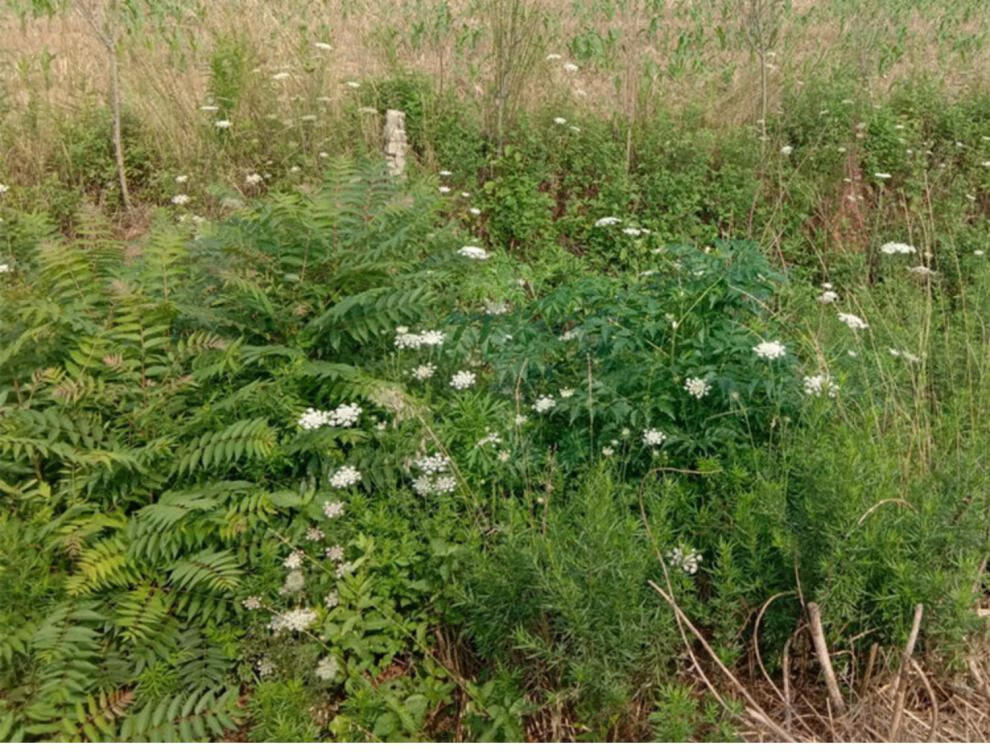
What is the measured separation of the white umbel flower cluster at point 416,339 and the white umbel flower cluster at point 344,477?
23.4 inches

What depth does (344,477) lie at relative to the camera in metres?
3.05

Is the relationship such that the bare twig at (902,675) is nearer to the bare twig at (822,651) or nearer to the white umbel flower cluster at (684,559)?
the bare twig at (822,651)

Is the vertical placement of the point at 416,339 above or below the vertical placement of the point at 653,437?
above

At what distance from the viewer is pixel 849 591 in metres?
2.60

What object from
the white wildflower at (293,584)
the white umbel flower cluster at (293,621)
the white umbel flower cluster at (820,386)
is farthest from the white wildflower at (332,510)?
the white umbel flower cluster at (820,386)

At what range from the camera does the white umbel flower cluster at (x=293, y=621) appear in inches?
108

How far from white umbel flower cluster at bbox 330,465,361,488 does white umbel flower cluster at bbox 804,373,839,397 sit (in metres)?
1.54

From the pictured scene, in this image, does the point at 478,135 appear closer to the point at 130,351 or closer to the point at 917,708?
the point at 130,351

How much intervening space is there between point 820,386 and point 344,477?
1609 millimetres

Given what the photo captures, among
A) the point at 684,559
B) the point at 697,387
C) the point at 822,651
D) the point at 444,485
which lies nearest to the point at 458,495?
the point at 444,485

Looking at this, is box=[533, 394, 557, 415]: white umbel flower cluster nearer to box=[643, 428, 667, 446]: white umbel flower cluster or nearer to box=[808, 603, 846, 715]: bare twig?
box=[643, 428, 667, 446]: white umbel flower cluster

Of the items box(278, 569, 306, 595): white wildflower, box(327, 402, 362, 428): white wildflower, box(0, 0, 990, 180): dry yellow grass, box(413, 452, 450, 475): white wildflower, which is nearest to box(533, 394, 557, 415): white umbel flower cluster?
box(413, 452, 450, 475): white wildflower

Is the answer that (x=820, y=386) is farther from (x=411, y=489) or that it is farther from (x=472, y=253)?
(x=472, y=253)

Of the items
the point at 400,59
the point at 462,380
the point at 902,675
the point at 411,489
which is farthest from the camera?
the point at 400,59
